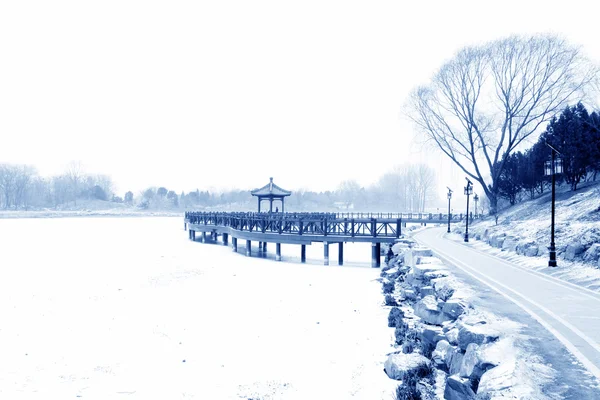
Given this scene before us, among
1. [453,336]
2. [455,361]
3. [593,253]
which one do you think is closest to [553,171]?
[593,253]

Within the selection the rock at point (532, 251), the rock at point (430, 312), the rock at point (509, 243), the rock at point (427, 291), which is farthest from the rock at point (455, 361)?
the rock at point (509, 243)

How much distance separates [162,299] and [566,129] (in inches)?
1169

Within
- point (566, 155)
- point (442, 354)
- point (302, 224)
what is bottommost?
point (442, 354)

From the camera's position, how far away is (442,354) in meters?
6.96

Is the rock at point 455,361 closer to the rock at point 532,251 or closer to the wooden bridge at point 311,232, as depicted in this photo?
the rock at point 532,251

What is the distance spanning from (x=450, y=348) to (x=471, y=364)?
48.4 inches

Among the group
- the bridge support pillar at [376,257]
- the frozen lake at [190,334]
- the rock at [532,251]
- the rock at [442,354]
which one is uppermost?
the rock at [532,251]

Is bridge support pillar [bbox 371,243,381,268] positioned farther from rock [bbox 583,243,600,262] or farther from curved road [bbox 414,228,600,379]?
rock [bbox 583,243,600,262]

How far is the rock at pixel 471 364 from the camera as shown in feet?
17.5

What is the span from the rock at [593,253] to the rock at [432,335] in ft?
23.0

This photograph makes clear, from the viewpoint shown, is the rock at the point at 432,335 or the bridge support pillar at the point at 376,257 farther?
the bridge support pillar at the point at 376,257

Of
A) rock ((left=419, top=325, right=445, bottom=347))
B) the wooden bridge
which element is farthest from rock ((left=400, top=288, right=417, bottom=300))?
the wooden bridge

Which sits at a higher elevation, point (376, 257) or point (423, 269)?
point (423, 269)

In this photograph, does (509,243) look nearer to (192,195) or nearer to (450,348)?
(450,348)
